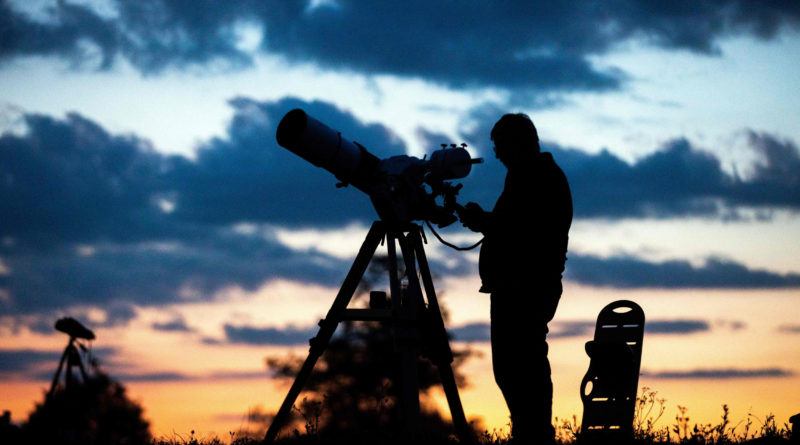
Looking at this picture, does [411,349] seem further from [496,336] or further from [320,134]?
[320,134]

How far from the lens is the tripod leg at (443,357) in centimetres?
744

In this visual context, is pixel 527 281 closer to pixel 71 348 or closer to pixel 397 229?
pixel 397 229

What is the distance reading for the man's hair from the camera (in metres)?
7.23

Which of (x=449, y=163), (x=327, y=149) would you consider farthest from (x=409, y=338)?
(x=327, y=149)

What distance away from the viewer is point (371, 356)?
18.7m

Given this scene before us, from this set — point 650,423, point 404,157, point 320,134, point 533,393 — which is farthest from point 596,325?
point 320,134

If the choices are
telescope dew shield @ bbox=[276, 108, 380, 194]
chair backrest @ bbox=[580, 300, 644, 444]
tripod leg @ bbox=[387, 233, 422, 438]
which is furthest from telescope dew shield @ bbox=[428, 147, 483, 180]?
chair backrest @ bbox=[580, 300, 644, 444]

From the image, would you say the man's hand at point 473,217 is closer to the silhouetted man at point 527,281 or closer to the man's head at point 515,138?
the silhouetted man at point 527,281

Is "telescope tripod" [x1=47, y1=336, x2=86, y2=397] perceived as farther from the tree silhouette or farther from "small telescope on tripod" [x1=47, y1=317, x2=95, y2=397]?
the tree silhouette

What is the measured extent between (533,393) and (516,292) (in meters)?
0.82

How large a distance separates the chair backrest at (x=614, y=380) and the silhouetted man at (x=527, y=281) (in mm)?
1627

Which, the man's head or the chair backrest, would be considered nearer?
the man's head

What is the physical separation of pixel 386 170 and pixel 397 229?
0.56m

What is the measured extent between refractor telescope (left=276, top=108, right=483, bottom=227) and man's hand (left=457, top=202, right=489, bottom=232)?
6.7 inches
